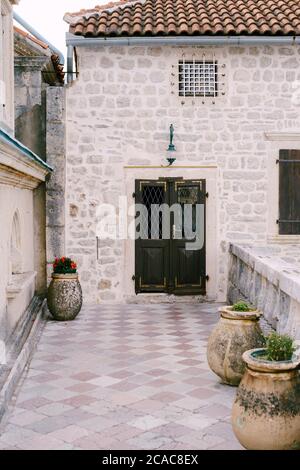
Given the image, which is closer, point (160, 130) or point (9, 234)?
point (9, 234)

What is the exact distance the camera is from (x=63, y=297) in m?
8.89

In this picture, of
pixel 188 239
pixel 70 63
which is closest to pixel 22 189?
pixel 70 63

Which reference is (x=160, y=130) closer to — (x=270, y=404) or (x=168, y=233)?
(x=168, y=233)

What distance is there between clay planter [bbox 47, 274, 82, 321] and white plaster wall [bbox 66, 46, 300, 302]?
1.42 m

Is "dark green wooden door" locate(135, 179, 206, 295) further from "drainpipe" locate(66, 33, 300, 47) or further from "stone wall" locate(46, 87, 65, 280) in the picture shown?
"drainpipe" locate(66, 33, 300, 47)

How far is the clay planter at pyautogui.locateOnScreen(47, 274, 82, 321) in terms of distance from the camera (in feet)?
29.2

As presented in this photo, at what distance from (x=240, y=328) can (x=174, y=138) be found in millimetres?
5323

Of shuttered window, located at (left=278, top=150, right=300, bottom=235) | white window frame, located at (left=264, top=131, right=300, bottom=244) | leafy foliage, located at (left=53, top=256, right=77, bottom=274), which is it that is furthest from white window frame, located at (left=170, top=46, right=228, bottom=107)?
leafy foliage, located at (left=53, top=256, right=77, bottom=274)

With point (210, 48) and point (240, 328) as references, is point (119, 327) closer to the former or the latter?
point (240, 328)

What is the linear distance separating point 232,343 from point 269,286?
1328mm

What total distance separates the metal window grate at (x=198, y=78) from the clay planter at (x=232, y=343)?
217 inches

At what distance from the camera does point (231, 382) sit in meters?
5.79

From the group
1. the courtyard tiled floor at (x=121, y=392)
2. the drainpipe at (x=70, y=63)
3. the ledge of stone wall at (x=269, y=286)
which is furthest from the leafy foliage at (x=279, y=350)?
the drainpipe at (x=70, y=63)
